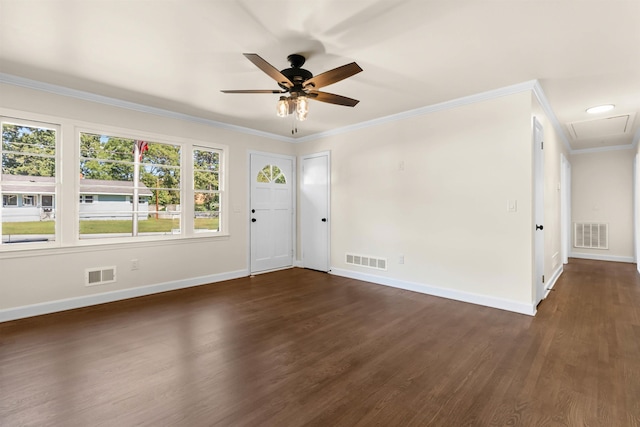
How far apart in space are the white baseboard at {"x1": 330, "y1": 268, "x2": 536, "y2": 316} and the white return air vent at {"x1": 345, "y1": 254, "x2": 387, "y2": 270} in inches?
6.0

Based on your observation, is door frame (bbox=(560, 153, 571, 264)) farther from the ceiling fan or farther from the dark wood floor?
the ceiling fan

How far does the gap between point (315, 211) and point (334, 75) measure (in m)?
3.46

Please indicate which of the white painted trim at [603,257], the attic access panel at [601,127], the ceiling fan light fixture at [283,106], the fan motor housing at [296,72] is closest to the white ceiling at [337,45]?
the fan motor housing at [296,72]

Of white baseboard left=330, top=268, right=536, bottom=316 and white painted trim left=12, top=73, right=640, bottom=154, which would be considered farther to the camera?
white baseboard left=330, top=268, right=536, bottom=316

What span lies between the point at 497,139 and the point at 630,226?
5.38 m

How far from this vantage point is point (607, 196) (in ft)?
21.6

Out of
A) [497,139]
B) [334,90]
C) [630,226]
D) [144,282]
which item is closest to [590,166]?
[630,226]

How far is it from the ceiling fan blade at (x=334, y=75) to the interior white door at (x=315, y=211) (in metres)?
2.84

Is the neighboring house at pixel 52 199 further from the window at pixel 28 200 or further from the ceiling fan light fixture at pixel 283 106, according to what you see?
the ceiling fan light fixture at pixel 283 106

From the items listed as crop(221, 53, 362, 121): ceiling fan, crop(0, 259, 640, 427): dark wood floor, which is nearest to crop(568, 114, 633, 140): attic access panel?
crop(0, 259, 640, 427): dark wood floor

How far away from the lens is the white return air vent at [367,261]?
15.3ft

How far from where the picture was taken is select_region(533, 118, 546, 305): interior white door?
348 cm

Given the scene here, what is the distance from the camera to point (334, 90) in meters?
3.51

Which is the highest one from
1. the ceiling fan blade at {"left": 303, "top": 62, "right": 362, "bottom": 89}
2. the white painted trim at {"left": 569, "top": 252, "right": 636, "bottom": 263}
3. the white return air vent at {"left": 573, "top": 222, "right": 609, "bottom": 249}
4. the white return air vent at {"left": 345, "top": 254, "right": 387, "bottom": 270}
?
the ceiling fan blade at {"left": 303, "top": 62, "right": 362, "bottom": 89}
